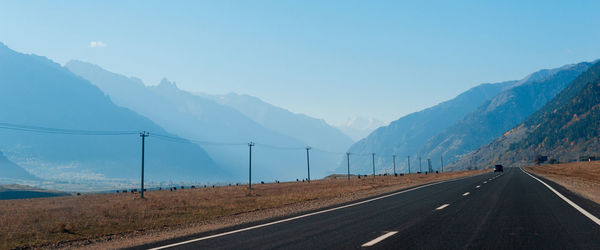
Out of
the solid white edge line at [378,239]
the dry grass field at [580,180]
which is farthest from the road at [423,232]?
the dry grass field at [580,180]

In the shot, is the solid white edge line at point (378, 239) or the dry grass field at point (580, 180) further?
the dry grass field at point (580, 180)

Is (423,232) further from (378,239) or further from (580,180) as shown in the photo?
(580,180)

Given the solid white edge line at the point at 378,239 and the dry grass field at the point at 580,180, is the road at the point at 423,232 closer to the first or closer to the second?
the solid white edge line at the point at 378,239

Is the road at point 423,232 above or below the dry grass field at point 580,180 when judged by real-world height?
below

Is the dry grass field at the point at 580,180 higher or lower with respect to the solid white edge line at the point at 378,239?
higher

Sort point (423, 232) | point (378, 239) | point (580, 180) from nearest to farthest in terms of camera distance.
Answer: point (378, 239) < point (423, 232) < point (580, 180)

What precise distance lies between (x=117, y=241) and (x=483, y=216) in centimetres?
1023

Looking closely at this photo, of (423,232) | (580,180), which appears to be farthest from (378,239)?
(580,180)

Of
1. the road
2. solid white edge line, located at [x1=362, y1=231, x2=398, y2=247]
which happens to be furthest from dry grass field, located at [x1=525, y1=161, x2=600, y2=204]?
solid white edge line, located at [x1=362, y1=231, x2=398, y2=247]

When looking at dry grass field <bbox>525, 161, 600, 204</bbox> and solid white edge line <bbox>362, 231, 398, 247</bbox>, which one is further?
dry grass field <bbox>525, 161, 600, 204</bbox>

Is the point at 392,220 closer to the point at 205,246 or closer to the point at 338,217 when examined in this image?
the point at 338,217

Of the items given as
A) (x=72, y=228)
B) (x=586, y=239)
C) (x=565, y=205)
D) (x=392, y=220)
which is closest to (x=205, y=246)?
(x=392, y=220)

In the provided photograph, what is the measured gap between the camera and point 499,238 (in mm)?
9477

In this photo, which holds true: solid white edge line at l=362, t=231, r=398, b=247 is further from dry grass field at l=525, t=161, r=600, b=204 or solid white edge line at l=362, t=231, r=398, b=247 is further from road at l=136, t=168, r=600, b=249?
dry grass field at l=525, t=161, r=600, b=204
